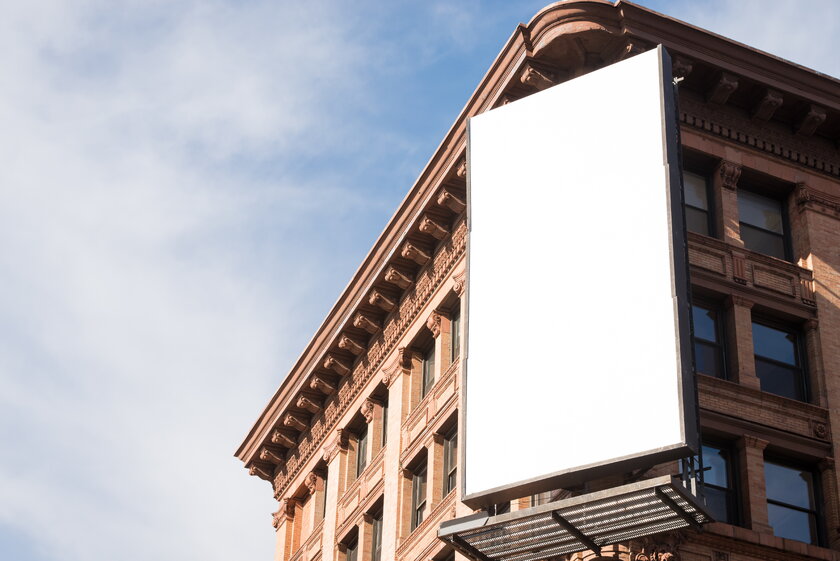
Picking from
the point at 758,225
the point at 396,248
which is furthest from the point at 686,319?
the point at 396,248

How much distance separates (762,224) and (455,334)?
8039 millimetres

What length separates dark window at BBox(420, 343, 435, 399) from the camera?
4741 cm

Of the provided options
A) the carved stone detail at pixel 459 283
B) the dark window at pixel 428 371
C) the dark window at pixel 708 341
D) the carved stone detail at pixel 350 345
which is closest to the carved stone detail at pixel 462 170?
the carved stone detail at pixel 459 283

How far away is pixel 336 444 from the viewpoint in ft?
172

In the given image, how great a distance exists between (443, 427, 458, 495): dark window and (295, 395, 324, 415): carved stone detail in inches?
413

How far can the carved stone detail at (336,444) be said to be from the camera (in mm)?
52281

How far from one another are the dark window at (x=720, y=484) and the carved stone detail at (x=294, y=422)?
19.8 m

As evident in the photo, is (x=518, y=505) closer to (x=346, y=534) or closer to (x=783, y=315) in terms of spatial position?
(x=783, y=315)

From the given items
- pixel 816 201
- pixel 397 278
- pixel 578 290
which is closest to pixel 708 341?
pixel 578 290

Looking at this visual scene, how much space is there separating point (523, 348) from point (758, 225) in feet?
25.5

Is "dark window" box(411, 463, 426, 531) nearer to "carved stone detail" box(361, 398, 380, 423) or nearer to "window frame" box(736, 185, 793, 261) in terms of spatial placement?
"carved stone detail" box(361, 398, 380, 423)

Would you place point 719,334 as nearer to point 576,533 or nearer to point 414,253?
point 576,533

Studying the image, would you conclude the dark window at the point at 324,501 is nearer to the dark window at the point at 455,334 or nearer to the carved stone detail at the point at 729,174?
the dark window at the point at 455,334

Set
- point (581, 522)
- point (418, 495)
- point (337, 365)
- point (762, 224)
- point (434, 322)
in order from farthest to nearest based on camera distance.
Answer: point (337, 365), point (434, 322), point (418, 495), point (762, 224), point (581, 522)
